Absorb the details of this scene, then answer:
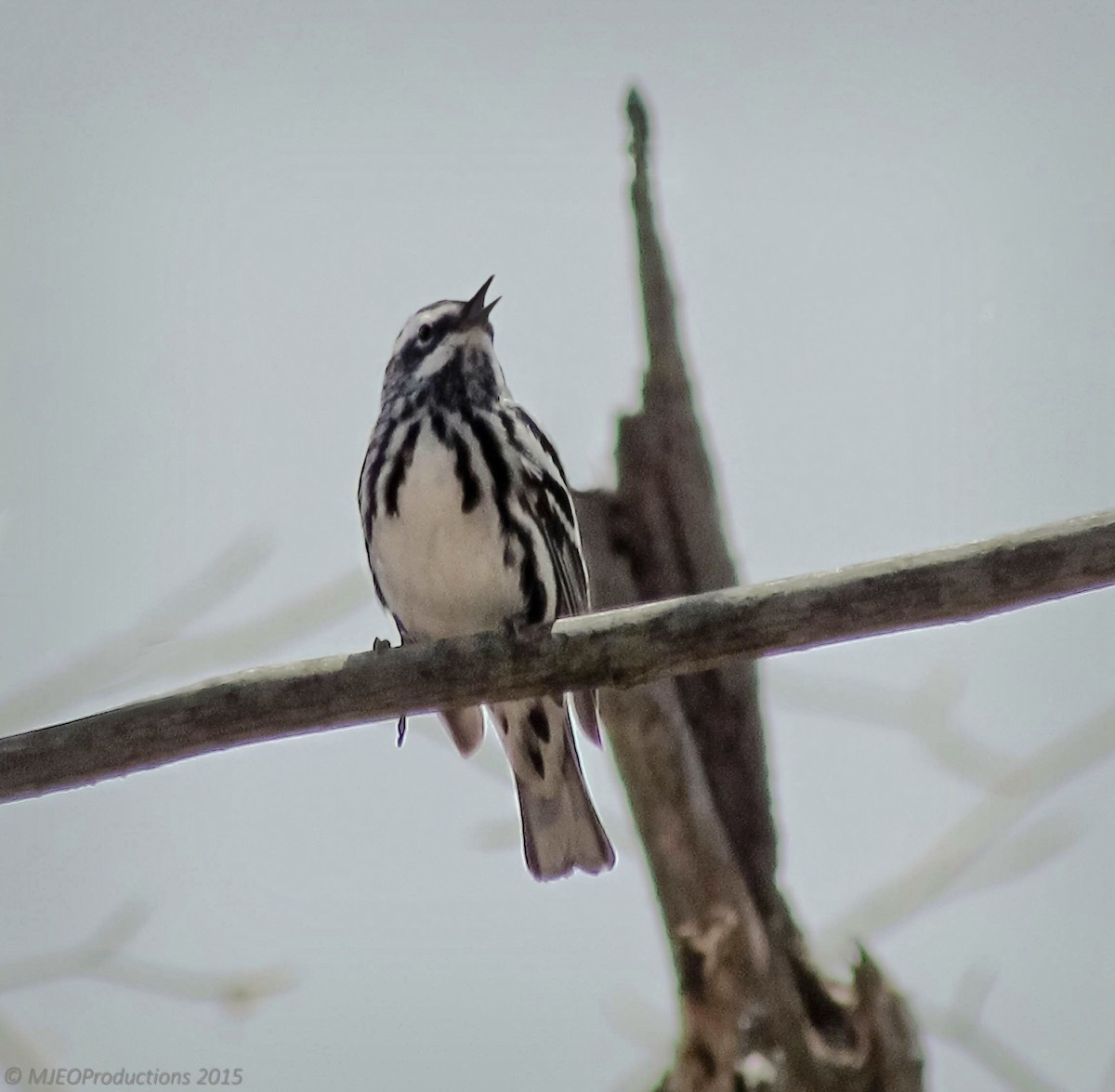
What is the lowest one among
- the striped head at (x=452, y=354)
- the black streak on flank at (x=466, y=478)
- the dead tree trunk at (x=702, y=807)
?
the dead tree trunk at (x=702, y=807)

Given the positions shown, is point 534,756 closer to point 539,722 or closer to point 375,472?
point 539,722

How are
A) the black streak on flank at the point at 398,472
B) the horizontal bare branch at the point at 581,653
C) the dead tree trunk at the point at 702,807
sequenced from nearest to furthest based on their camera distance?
the horizontal bare branch at the point at 581,653, the dead tree trunk at the point at 702,807, the black streak on flank at the point at 398,472

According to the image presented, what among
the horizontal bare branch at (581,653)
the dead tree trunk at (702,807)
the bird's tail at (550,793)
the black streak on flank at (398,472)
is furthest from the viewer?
the bird's tail at (550,793)

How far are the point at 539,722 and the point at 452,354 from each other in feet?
4.14

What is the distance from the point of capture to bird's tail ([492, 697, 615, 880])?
4.53 m

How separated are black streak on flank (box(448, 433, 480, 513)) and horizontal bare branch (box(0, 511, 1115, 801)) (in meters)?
1.04

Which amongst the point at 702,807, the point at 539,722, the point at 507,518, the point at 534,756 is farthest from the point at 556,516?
the point at 702,807

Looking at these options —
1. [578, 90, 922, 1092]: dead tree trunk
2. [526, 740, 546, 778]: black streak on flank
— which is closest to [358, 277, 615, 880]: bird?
[526, 740, 546, 778]: black streak on flank

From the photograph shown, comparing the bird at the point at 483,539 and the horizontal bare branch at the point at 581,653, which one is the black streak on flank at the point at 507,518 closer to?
the bird at the point at 483,539

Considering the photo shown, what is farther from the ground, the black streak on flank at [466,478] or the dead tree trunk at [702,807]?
the black streak on flank at [466,478]

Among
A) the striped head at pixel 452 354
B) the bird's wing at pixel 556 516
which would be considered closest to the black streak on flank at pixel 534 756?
the bird's wing at pixel 556 516

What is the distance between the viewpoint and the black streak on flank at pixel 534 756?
462 cm

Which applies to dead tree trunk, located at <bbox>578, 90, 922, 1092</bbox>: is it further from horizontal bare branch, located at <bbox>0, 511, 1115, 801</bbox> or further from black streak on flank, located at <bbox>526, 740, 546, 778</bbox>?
horizontal bare branch, located at <bbox>0, 511, 1115, 801</bbox>

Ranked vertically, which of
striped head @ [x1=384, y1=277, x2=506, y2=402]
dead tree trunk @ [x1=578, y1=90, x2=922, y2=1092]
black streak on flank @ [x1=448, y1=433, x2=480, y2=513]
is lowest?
dead tree trunk @ [x1=578, y1=90, x2=922, y2=1092]
